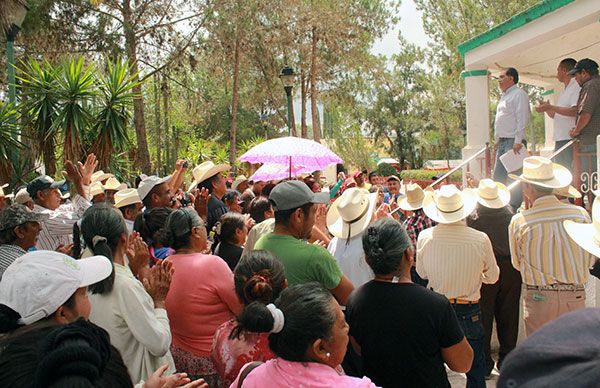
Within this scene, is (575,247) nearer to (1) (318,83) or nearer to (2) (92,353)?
(2) (92,353)

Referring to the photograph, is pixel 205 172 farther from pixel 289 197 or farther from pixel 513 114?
pixel 513 114

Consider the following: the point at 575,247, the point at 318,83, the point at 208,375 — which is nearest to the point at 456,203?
the point at 575,247

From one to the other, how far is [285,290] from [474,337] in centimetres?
268

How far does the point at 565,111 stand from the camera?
891 cm

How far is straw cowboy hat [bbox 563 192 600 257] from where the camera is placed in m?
2.92

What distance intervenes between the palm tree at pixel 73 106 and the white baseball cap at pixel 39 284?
7.98 m

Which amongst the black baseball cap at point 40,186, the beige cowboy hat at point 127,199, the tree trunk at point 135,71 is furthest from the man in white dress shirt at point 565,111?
the tree trunk at point 135,71

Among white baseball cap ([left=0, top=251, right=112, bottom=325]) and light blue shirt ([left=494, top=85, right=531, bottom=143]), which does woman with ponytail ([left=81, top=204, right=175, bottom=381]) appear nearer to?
white baseball cap ([left=0, top=251, right=112, bottom=325])

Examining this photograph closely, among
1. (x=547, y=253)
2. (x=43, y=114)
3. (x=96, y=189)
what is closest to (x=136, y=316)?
(x=547, y=253)

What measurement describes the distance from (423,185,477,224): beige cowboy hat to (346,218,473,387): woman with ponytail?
1771 millimetres

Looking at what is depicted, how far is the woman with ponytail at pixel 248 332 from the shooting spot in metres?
3.18

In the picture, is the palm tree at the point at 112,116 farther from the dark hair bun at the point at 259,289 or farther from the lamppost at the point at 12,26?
the dark hair bun at the point at 259,289

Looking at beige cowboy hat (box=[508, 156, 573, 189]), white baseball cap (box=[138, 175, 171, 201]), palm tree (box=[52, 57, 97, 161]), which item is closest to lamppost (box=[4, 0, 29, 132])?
palm tree (box=[52, 57, 97, 161])

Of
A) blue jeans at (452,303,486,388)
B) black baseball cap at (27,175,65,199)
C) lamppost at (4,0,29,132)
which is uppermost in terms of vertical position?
lamppost at (4,0,29,132)
